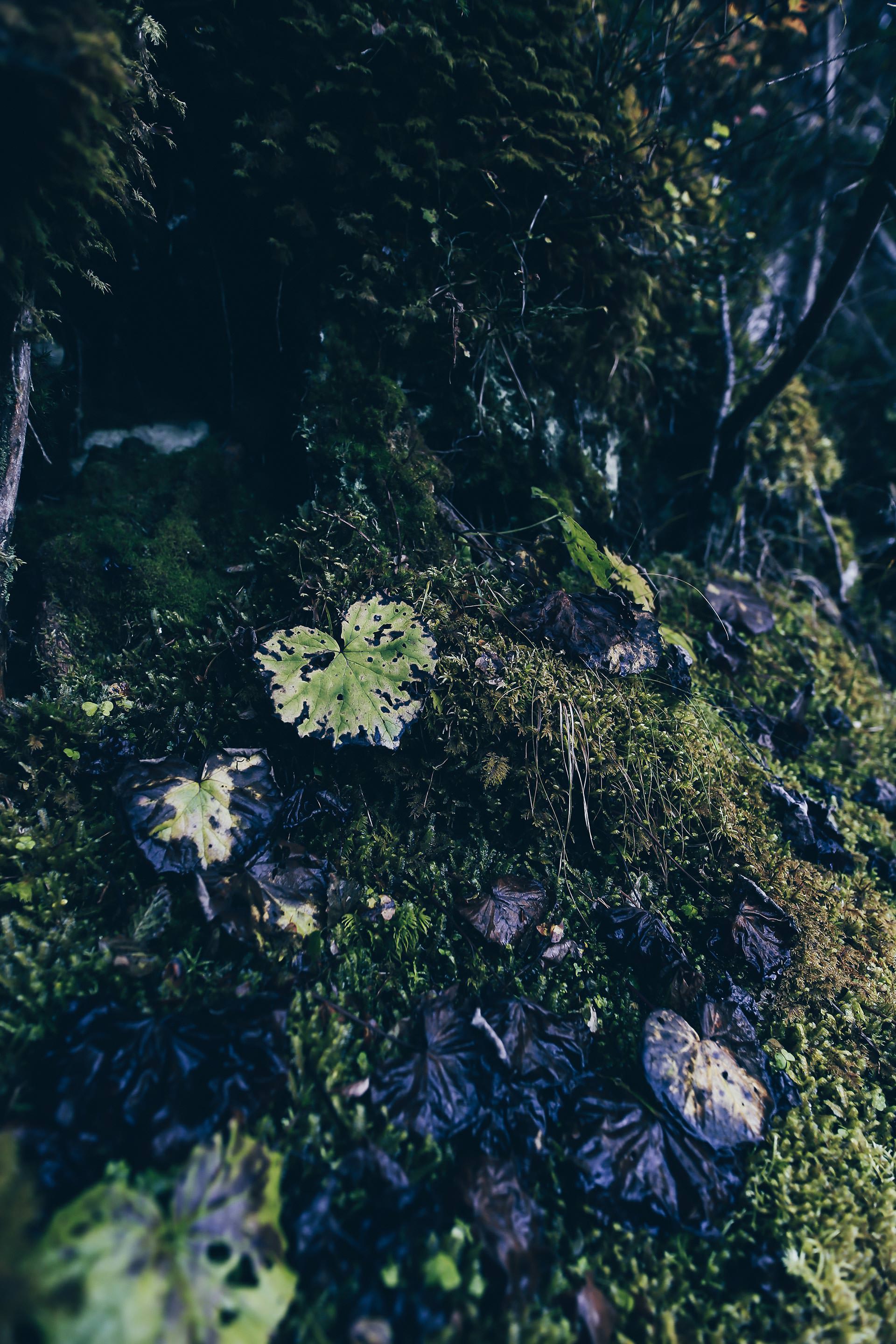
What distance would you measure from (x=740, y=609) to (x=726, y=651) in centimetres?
35

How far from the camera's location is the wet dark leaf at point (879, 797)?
3.42 meters

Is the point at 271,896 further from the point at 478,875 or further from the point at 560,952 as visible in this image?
the point at 560,952

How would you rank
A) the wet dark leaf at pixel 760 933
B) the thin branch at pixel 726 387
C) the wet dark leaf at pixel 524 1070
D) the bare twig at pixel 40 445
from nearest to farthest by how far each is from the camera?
the wet dark leaf at pixel 524 1070, the wet dark leaf at pixel 760 933, the bare twig at pixel 40 445, the thin branch at pixel 726 387

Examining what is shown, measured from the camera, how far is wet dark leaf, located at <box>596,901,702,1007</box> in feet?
7.18

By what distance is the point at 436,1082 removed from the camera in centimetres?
177

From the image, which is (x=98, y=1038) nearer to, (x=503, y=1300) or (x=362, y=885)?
(x=362, y=885)

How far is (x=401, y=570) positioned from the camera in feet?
9.57

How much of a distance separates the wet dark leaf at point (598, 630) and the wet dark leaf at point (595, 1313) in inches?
83.4

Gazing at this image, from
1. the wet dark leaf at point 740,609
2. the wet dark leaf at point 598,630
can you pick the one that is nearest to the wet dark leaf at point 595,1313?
the wet dark leaf at point 598,630

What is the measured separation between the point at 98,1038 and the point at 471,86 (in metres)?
4.41

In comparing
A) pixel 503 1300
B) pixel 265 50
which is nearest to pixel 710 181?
pixel 265 50

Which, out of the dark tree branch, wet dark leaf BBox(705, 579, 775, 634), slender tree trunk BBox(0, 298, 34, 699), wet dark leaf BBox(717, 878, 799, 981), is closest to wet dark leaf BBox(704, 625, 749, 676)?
wet dark leaf BBox(705, 579, 775, 634)

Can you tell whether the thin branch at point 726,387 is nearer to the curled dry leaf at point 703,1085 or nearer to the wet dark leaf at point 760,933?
the wet dark leaf at point 760,933

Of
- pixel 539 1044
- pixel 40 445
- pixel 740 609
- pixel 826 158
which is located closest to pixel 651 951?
pixel 539 1044
